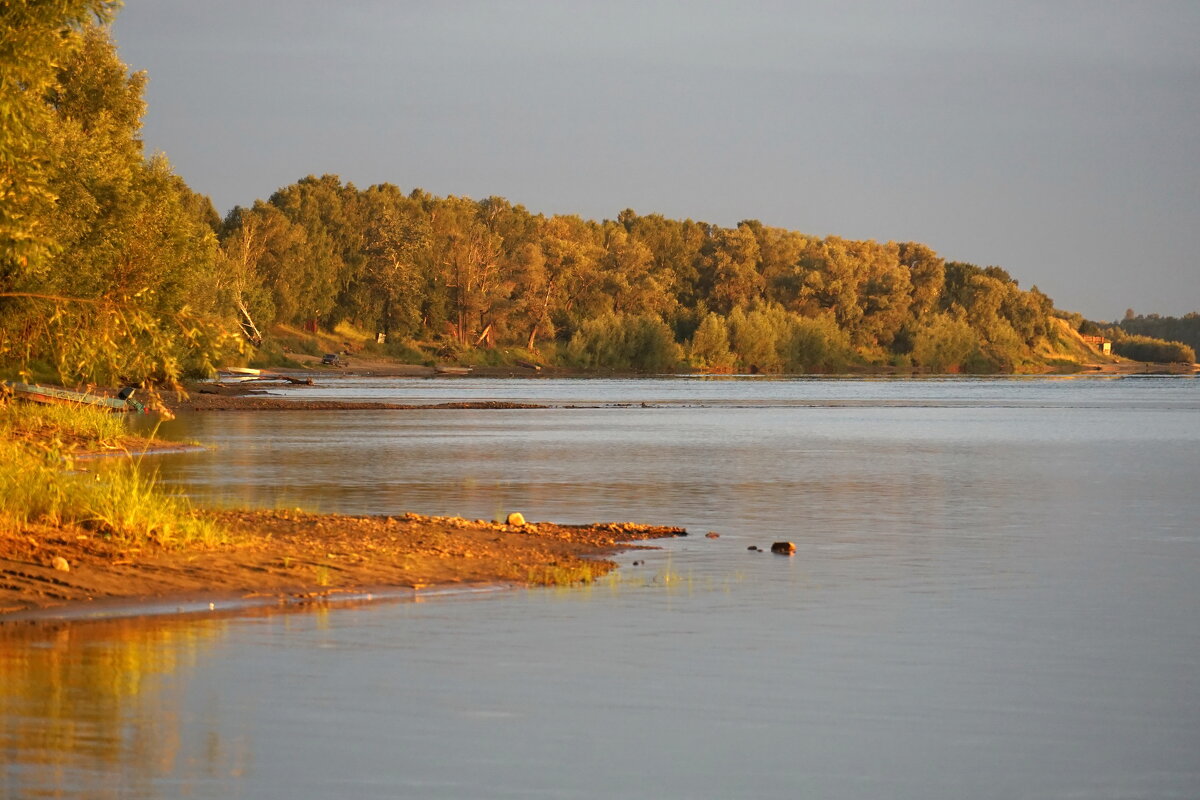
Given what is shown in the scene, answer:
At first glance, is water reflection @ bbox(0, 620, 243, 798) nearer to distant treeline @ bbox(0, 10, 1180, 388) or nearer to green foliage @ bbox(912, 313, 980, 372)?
distant treeline @ bbox(0, 10, 1180, 388)

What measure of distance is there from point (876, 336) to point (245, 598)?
593ft

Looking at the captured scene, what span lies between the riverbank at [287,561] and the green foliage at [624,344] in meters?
139

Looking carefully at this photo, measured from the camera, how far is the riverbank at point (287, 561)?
16203 mm

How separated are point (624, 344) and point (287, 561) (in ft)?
479

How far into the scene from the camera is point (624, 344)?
536 feet

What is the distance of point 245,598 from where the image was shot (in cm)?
1639

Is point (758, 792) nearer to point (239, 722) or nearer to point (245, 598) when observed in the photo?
point (239, 722)

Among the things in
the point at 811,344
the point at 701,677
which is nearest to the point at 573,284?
the point at 811,344

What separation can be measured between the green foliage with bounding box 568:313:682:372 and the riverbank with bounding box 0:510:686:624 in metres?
139

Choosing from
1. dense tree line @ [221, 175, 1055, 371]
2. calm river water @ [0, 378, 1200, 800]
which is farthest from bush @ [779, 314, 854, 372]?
calm river water @ [0, 378, 1200, 800]

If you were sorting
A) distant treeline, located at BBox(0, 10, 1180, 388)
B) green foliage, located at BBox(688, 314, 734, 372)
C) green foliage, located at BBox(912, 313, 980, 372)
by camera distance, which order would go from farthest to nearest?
green foliage, located at BBox(912, 313, 980, 372) < green foliage, located at BBox(688, 314, 734, 372) < distant treeline, located at BBox(0, 10, 1180, 388)

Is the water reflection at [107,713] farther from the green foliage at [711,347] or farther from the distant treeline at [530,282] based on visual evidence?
the green foliage at [711,347]

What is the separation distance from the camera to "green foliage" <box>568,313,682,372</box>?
161625mm

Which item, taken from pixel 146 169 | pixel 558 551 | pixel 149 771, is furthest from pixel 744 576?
pixel 146 169
